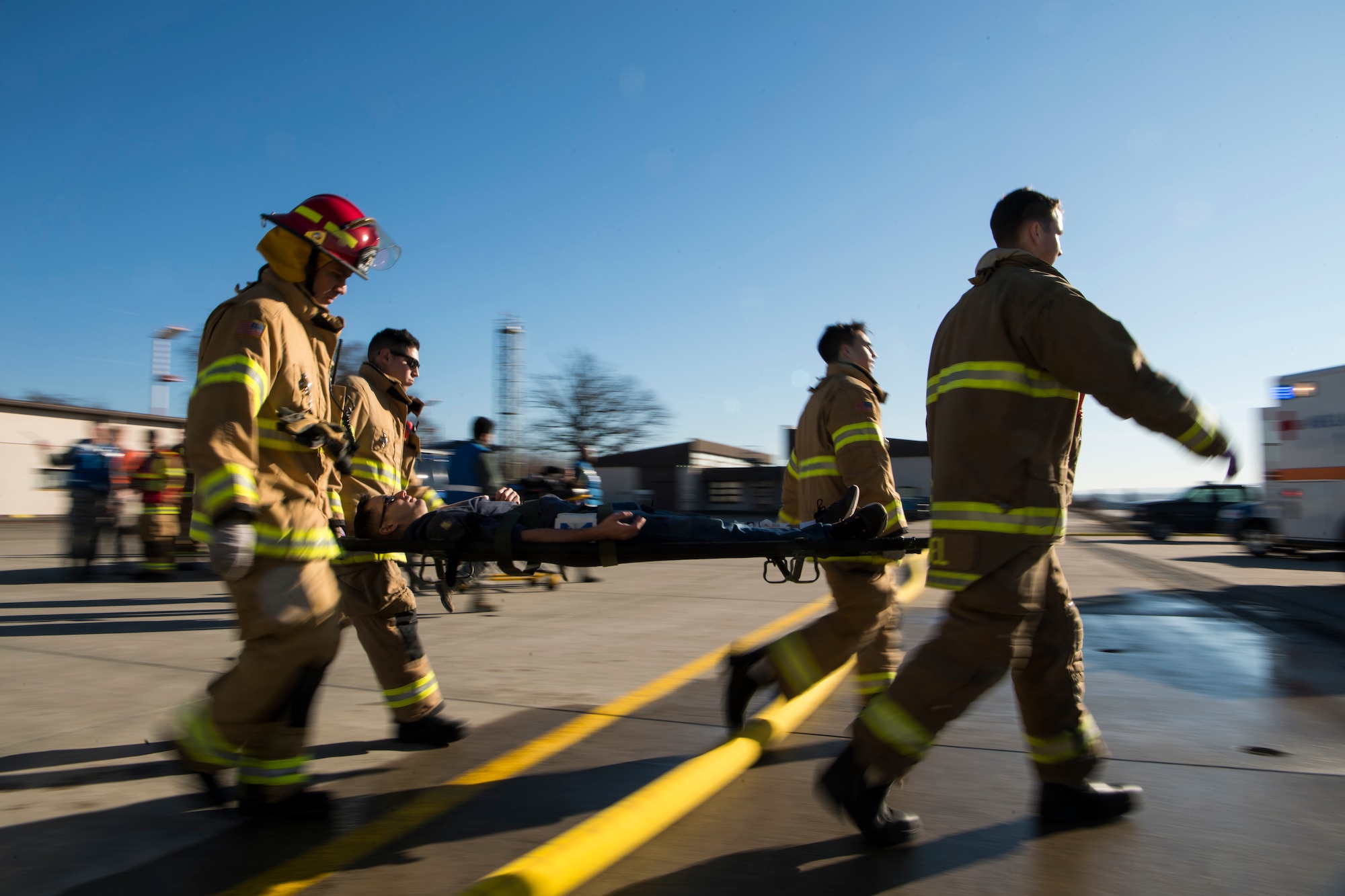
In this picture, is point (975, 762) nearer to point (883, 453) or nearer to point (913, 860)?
point (913, 860)

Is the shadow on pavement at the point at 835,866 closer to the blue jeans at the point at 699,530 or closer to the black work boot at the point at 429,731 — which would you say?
the blue jeans at the point at 699,530

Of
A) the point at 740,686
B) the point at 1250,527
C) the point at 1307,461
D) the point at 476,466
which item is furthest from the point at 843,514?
the point at 1250,527

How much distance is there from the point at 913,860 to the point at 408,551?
2.18 meters

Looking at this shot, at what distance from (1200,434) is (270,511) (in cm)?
300

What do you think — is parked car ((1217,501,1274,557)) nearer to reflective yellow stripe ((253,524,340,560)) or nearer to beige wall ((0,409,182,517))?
reflective yellow stripe ((253,524,340,560))

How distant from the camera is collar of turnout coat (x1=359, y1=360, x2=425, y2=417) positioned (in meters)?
4.37

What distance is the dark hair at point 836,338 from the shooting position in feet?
14.0

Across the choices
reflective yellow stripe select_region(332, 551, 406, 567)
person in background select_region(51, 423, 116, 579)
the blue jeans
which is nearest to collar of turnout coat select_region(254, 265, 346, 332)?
reflective yellow stripe select_region(332, 551, 406, 567)

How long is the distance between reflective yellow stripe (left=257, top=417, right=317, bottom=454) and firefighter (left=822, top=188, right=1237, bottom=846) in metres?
2.16

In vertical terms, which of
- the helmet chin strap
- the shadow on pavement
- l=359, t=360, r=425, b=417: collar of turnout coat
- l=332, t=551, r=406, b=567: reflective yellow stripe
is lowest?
the shadow on pavement

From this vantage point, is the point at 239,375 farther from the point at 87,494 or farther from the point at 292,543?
the point at 87,494

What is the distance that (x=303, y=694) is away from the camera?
2.85m

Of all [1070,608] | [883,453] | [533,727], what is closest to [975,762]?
[1070,608]

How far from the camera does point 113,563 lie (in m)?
11.4
